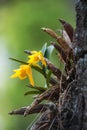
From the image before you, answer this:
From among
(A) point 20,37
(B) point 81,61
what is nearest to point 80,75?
(B) point 81,61

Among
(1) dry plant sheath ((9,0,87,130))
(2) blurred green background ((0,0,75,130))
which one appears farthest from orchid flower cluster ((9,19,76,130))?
(2) blurred green background ((0,0,75,130))

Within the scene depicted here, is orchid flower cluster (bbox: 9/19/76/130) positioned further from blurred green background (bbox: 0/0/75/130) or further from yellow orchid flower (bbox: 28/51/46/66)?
blurred green background (bbox: 0/0/75/130)

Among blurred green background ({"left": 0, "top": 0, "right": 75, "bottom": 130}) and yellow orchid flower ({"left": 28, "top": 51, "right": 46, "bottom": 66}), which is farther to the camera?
blurred green background ({"left": 0, "top": 0, "right": 75, "bottom": 130})

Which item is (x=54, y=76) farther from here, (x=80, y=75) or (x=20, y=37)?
(x=20, y=37)

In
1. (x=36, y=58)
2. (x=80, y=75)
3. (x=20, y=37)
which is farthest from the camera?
(x=20, y=37)

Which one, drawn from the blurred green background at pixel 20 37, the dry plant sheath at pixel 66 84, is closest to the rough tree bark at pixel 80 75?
the dry plant sheath at pixel 66 84

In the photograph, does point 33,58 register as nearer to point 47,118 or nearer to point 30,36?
point 47,118

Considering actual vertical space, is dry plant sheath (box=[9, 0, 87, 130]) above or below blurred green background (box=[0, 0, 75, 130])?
below

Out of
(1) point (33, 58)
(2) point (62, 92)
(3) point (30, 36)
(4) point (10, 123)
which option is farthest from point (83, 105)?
(3) point (30, 36)
